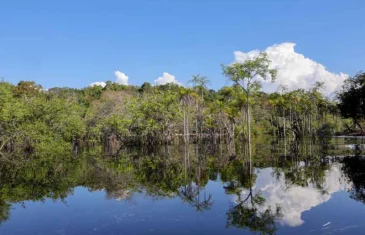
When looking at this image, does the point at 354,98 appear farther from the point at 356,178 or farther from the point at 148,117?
the point at 356,178

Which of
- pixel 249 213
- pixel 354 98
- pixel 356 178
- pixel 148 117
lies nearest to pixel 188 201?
pixel 249 213

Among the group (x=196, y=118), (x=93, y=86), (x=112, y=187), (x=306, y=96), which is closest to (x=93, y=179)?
(x=112, y=187)

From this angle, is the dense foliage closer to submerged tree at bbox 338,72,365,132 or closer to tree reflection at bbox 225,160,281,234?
submerged tree at bbox 338,72,365,132

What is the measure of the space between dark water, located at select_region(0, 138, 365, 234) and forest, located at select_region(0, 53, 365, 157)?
1201 cm

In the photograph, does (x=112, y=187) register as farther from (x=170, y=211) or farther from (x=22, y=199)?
(x=170, y=211)

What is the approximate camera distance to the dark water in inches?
339

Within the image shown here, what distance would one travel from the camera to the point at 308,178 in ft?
48.2

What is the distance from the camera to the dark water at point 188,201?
339 inches

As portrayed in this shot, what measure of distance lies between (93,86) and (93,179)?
86224 mm

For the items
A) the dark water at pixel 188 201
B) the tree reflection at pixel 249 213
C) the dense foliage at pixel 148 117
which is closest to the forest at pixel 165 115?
the dense foliage at pixel 148 117

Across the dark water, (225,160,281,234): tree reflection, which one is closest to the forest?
the dark water

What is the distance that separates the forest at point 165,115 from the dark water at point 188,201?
39.4 feet

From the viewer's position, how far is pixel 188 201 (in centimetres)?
1153

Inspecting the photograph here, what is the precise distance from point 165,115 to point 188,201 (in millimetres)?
34464
